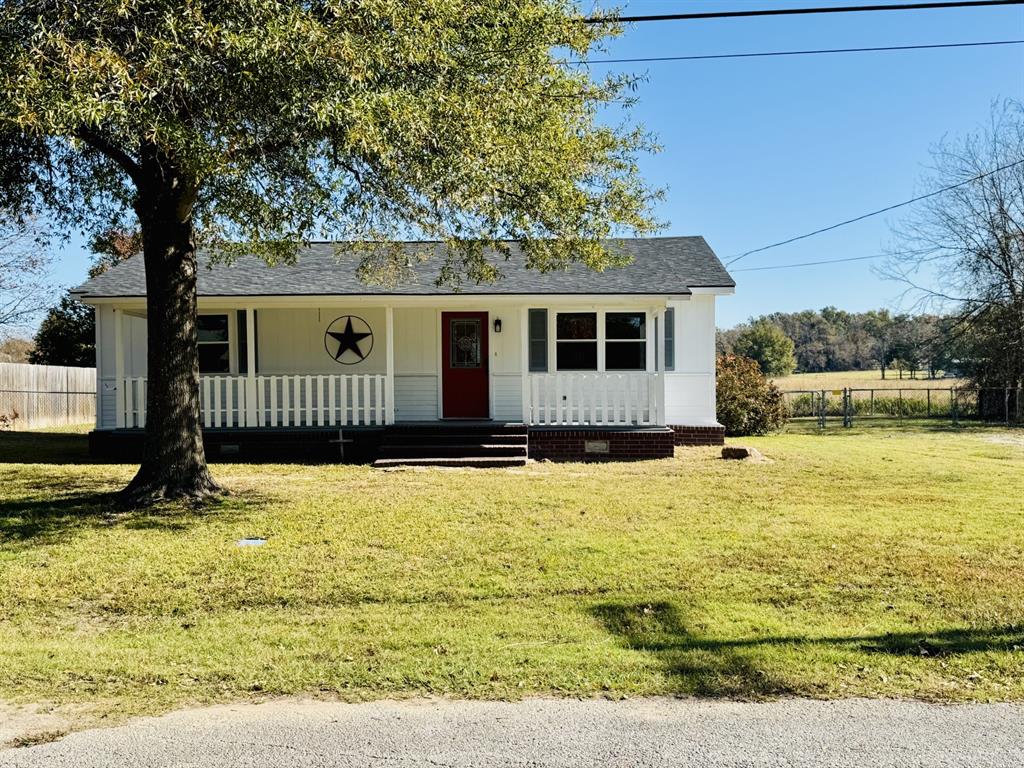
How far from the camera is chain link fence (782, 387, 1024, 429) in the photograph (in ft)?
78.9

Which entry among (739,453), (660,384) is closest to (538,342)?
(660,384)

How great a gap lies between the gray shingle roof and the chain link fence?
31.6 ft

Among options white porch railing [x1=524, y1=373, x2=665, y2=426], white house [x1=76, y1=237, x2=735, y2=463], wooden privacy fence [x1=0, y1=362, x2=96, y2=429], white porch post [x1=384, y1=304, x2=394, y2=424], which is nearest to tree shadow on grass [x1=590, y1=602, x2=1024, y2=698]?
white house [x1=76, y1=237, x2=735, y2=463]

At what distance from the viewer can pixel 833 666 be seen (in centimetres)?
408

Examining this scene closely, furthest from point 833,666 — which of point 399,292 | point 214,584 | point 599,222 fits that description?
point 399,292

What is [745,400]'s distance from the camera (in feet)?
61.4

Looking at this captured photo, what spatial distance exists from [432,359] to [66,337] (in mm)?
20069

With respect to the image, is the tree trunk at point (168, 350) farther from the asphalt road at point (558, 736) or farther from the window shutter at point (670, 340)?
the window shutter at point (670, 340)

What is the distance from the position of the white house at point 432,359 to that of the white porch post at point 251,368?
0.02 m

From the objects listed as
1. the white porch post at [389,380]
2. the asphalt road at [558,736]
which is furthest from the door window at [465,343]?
the asphalt road at [558,736]

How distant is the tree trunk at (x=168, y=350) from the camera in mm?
8781

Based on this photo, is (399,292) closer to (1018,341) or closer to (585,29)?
(585,29)

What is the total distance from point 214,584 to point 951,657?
4926 mm

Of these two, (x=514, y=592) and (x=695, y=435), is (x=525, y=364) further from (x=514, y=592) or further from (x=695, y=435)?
(x=514, y=592)
